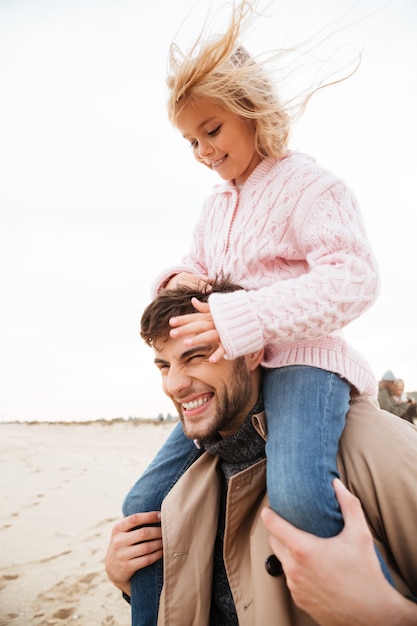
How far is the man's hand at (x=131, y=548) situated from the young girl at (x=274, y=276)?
80mm

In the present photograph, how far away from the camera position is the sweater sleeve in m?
1.73

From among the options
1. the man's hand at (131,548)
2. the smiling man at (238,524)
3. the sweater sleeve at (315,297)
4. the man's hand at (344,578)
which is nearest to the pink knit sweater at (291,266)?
the sweater sleeve at (315,297)

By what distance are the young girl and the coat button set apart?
1.10ft

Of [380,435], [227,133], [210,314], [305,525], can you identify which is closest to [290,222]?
[227,133]

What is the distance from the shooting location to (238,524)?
2105 millimetres

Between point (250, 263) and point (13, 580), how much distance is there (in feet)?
12.7

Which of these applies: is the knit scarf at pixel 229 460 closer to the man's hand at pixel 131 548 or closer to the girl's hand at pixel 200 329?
the man's hand at pixel 131 548

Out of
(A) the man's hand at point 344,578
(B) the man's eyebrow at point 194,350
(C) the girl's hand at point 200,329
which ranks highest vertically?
(C) the girl's hand at point 200,329

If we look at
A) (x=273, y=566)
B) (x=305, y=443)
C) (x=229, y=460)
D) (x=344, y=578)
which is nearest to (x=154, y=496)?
(x=229, y=460)

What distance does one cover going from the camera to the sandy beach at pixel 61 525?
370cm

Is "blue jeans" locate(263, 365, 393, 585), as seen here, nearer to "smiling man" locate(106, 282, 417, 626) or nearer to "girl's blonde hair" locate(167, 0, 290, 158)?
"smiling man" locate(106, 282, 417, 626)

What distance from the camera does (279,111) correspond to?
2.44 meters

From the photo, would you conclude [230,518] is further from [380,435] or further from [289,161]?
[289,161]

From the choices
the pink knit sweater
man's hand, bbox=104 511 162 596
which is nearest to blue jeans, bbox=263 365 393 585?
the pink knit sweater
